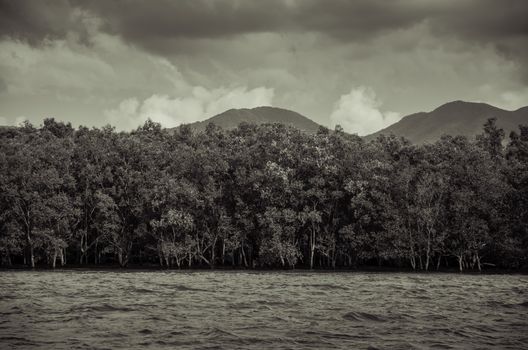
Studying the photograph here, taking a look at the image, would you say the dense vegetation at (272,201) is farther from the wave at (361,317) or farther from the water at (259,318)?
the wave at (361,317)

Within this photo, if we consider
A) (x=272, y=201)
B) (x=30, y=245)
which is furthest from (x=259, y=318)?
(x=30, y=245)

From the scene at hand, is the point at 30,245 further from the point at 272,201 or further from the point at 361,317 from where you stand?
the point at 361,317

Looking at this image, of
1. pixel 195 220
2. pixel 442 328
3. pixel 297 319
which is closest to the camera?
pixel 442 328

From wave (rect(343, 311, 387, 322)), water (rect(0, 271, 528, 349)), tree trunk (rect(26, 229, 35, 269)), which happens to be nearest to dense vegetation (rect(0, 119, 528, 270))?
tree trunk (rect(26, 229, 35, 269))

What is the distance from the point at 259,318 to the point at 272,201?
50975 millimetres

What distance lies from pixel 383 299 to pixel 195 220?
50.8m

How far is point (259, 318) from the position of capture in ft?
85.1

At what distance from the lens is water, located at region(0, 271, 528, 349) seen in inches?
793

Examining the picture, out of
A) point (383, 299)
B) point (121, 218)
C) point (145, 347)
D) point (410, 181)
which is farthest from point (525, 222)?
point (145, 347)

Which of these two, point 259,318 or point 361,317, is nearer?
point 259,318

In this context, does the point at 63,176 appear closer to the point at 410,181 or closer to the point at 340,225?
the point at 340,225

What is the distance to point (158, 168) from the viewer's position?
84.5 metres

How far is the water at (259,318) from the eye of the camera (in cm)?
2014

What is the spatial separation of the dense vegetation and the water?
33.1 metres
